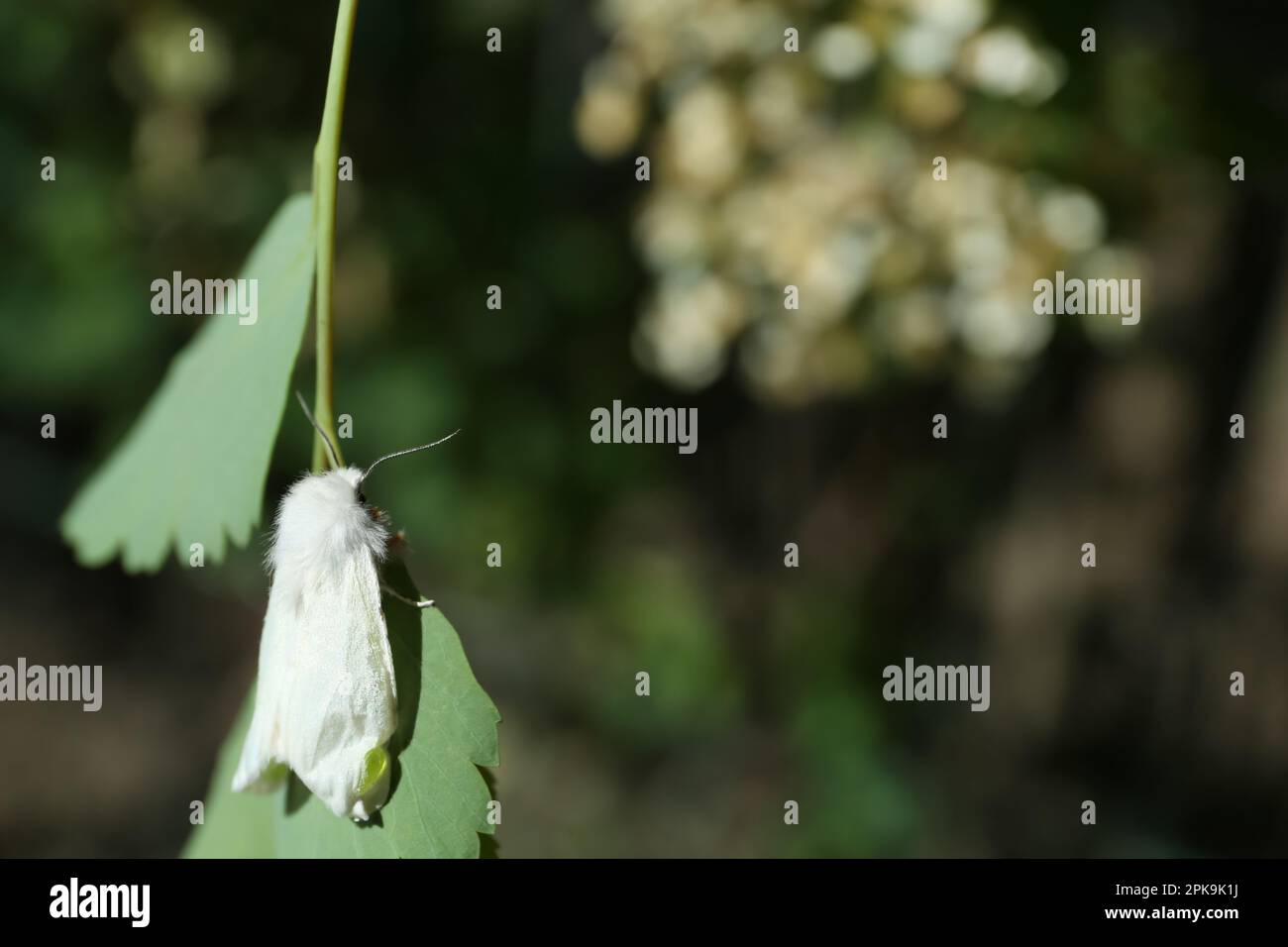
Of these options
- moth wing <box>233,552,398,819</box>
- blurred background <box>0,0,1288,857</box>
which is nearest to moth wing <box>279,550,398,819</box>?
moth wing <box>233,552,398,819</box>

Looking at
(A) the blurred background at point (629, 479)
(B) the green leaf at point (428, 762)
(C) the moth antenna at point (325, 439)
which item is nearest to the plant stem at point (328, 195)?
(C) the moth antenna at point (325, 439)

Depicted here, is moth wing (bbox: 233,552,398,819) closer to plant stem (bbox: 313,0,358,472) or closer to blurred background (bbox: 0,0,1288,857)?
plant stem (bbox: 313,0,358,472)

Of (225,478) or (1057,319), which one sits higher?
(1057,319)

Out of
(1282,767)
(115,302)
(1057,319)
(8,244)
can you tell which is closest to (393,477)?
(115,302)

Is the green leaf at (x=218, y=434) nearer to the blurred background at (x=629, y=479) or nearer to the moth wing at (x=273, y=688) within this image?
the moth wing at (x=273, y=688)

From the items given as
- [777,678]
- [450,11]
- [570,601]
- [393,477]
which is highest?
[450,11]

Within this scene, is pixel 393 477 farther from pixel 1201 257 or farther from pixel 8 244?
pixel 1201 257

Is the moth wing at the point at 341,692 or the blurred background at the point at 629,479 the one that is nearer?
the moth wing at the point at 341,692
